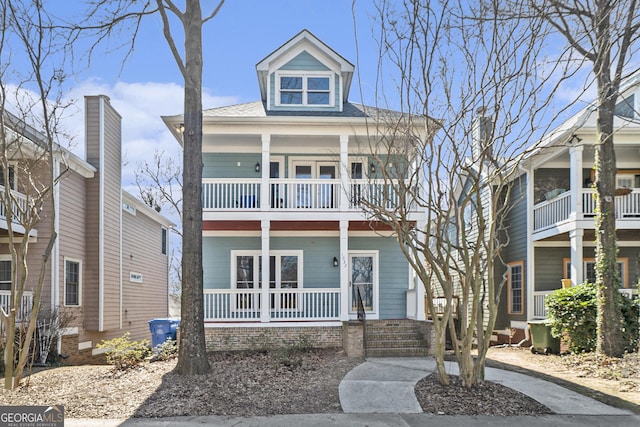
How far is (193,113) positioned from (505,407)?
278 inches

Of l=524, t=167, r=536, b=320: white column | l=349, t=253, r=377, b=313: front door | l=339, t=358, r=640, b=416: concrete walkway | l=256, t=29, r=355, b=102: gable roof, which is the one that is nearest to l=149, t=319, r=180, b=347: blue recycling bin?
l=349, t=253, r=377, b=313: front door

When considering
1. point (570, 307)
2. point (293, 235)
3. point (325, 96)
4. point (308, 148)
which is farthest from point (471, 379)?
point (325, 96)

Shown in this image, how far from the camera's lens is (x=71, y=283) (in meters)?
13.4

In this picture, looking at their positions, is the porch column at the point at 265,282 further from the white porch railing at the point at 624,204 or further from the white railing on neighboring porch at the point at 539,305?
the white porch railing at the point at 624,204

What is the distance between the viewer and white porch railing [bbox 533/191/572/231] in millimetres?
13258

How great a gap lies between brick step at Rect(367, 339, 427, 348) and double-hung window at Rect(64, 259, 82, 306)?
8369 millimetres

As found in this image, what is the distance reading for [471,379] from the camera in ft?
23.6

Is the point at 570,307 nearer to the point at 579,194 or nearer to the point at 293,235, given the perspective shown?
the point at 579,194

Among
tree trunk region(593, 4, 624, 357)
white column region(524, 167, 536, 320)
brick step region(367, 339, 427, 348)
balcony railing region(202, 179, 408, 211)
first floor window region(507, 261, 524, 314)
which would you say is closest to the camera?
tree trunk region(593, 4, 624, 357)

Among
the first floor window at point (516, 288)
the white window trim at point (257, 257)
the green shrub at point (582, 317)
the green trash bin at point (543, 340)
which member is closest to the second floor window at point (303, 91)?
the white window trim at point (257, 257)

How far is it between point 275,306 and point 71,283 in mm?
5944

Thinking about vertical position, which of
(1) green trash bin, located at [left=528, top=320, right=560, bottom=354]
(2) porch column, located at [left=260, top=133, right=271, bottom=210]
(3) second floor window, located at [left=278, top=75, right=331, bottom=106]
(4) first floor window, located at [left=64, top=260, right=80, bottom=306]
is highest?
(3) second floor window, located at [left=278, top=75, right=331, bottom=106]

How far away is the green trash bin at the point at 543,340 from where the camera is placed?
12320 mm

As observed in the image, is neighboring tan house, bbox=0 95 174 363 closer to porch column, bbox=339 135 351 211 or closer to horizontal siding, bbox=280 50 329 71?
horizontal siding, bbox=280 50 329 71
